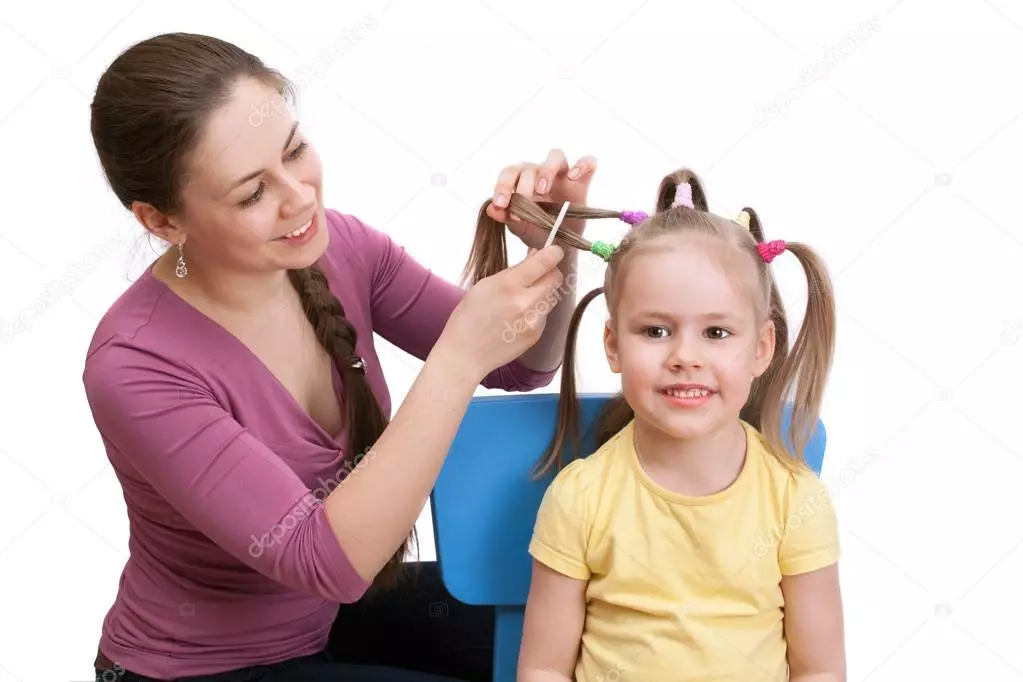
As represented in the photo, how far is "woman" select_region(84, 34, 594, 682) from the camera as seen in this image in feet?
5.32

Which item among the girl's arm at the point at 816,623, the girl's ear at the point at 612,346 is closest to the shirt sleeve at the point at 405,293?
the girl's ear at the point at 612,346

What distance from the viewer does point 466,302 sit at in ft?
5.42

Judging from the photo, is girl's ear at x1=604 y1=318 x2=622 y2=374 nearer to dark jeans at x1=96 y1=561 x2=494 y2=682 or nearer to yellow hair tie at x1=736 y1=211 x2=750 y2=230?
yellow hair tie at x1=736 y1=211 x2=750 y2=230

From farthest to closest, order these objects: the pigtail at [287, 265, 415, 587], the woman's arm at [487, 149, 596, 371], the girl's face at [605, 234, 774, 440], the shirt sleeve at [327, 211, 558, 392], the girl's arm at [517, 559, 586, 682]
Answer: the shirt sleeve at [327, 211, 558, 392]
the pigtail at [287, 265, 415, 587]
the woman's arm at [487, 149, 596, 371]
the girl's arm at [517, 559, 586, 682]
the girl's face at [605, 234, 774, 440]

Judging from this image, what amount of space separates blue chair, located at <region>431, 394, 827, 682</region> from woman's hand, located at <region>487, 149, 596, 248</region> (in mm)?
248

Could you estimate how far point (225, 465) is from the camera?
5.40 feet

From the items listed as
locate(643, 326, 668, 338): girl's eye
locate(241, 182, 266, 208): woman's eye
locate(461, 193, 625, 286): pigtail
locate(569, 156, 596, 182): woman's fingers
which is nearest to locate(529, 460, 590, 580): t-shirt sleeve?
locate(643, 326, 668, 338): girl's eye

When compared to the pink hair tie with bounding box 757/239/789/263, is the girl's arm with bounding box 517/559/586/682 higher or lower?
lower

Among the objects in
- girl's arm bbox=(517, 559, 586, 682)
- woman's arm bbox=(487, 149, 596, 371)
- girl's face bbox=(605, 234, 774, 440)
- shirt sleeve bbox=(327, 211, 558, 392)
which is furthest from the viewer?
shirt sleeve bbox=(327, 211, 558, 392)

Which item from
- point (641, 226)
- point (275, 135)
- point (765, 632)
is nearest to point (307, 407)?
point (275, 135)

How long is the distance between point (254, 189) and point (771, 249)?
2.29ft

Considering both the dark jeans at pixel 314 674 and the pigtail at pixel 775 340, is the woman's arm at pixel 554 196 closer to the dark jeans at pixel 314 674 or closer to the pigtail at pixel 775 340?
the pigtail at pixel 775 340

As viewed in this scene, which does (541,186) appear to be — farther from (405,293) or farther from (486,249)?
(405,293)

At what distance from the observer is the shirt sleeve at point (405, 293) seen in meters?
2.04
